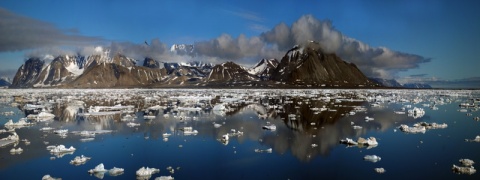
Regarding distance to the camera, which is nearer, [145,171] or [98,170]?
[145,171]

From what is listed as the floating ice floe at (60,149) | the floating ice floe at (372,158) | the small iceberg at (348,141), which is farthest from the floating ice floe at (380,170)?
the floating ice floe at (60,149)

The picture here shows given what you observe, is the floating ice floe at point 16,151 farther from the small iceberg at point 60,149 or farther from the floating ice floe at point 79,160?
the floating ice floe at point 79,160

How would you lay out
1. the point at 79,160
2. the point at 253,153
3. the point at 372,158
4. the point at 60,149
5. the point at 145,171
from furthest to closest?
the point at 60,149, the point at 253,153, the point at 372,158, the point at 79,160, the point at 145,171

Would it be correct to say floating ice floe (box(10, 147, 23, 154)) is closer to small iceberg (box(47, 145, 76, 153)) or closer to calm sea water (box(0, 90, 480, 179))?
calm sea water (box(0, 90, 480, 179))

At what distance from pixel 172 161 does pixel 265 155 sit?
3739 millimetres

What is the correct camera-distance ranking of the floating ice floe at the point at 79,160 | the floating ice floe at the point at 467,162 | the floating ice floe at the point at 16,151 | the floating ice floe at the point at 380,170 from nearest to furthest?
the floating ice floe at the point at 380,170 → the floating ice floe at the point at 467,162 → the floating ice floe at the point at 79,160 → the floating ice floe at the point at 16,151

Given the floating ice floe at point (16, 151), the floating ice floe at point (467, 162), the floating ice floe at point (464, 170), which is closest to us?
the floating ice floe at point (464, 170)

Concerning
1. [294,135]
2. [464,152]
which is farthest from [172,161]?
[464,152]

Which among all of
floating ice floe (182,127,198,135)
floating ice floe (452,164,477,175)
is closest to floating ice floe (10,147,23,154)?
floating ice floe (182,127,198,135)

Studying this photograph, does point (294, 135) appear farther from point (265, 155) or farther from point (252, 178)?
point (252, 178)

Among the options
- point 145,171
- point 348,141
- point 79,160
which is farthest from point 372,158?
point 79,160

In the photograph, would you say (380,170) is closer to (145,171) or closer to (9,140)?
(145,171)

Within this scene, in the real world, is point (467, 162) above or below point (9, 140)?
above

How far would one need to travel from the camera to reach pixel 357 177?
10773 mm
